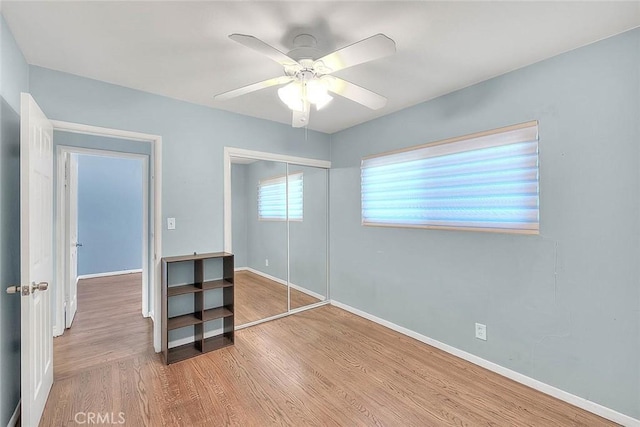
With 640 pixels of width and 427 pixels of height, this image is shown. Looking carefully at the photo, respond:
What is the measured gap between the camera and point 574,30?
5.55 ft

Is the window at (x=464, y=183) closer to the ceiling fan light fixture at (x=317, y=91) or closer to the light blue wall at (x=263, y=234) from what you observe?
the light blue wall at (x=263, y=234)

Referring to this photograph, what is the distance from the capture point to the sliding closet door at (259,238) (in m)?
3.29

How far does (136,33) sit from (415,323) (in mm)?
3346

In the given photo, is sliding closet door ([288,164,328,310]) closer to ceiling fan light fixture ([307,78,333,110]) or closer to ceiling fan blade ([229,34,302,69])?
ceiling fan light fixture ([307,78,333,110])

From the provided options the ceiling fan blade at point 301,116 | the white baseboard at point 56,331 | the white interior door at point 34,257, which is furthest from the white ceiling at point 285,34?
the white baseboard at point 56,331

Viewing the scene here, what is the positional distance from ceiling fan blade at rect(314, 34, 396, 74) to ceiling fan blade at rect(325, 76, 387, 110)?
0.52 ft

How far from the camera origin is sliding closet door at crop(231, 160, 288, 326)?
329 cm

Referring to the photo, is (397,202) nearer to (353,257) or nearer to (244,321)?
(353,257)

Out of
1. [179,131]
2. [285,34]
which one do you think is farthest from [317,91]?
[179,131]

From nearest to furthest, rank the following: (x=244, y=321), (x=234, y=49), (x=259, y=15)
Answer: (x=259, y=15) < (x=234, y=49) < (x=244, y=321)

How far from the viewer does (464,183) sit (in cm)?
246

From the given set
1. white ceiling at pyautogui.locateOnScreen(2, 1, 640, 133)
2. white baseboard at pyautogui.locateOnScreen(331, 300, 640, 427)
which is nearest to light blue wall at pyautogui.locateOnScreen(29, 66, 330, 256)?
white ceiling at pyautogui.locateOnScreen(2, 1, 640, 133)

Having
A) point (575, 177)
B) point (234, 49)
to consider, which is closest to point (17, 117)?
point (234, 49)

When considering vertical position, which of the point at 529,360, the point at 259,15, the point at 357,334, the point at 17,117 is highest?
the point at 259,15
